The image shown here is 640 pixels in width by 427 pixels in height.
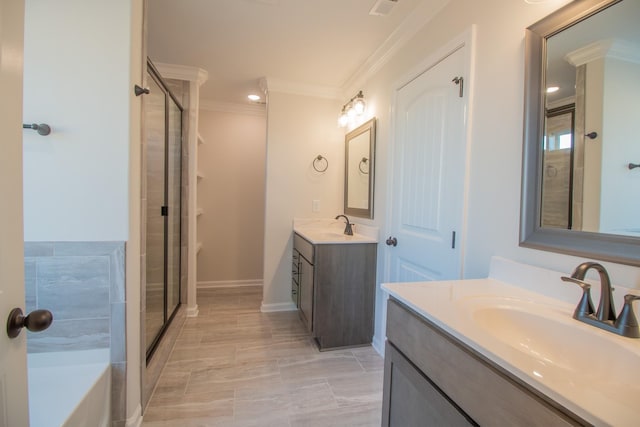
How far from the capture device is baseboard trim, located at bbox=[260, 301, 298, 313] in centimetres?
306

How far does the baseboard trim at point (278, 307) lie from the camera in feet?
10.0

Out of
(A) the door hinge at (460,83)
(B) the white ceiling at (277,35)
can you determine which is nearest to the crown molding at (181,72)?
(B) the white ceiling at (277,35)

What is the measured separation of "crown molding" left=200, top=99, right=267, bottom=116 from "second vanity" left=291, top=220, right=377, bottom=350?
2235 mm

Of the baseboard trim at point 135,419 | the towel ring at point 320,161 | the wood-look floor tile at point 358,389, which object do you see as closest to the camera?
the baseboard trim at point 135,419

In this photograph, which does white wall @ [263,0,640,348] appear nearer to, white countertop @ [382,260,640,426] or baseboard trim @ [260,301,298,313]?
white countertop @ [382,260,640,426]

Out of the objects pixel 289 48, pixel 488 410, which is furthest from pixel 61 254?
pixel 289 48

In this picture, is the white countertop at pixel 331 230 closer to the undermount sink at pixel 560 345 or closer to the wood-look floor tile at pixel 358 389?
the wood-look floor tile at pixel 358 389

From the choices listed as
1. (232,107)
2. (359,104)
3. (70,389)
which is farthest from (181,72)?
(70,389)

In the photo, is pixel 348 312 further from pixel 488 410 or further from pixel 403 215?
pixel 488 410

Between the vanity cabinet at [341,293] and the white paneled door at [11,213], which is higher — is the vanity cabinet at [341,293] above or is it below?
below

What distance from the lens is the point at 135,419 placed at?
1.46 meters

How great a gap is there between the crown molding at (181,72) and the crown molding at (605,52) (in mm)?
2769

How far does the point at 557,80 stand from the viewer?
1030 millimetres

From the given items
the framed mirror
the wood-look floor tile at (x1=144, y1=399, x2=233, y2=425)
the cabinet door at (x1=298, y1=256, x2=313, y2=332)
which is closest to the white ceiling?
the framed mirror
